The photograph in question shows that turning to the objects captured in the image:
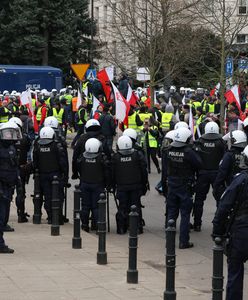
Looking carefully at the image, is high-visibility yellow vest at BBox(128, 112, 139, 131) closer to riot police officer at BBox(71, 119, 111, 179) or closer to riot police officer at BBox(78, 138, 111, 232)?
riot police officer at BBox(71, 119, 111, 179)

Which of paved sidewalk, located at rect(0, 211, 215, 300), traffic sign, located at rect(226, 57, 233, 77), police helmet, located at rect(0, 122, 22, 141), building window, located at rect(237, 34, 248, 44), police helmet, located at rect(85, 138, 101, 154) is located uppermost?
building window, located at rect(237, 34, 248, 44)

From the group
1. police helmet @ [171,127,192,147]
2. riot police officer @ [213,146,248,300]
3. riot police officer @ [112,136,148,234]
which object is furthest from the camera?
riot police officer @ [112,136,148,234]

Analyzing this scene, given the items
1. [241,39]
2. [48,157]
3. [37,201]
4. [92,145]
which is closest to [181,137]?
[92,145]

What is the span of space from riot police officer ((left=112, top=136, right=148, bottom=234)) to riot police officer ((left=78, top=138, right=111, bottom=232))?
17cm

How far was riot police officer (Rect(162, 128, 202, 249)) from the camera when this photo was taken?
573 inches

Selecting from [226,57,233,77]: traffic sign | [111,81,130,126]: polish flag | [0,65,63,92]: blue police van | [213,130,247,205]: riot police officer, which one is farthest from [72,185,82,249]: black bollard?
[0,65,63,92]: blue police van

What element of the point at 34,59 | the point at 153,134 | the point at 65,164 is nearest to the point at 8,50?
the point at 34,59

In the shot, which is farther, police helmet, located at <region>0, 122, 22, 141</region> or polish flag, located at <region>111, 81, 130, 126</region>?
polish flag, located at <region>111, 81, 130, 126</region>

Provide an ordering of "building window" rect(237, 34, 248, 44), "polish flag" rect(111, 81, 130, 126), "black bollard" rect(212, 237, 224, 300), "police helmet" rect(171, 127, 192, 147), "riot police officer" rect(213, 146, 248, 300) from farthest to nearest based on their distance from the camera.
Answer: "building window" rect(237, 34, 248, 44)
"polish flag" rect(111, 81, 130, 126)
"police helmet" rect(171, 127, 192, 147)
"riot police officer" rect(213, 146, 248, 300)
"black bollard" rect(212, 237, 224, 300)

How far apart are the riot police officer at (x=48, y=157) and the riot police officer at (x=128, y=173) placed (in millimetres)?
1152

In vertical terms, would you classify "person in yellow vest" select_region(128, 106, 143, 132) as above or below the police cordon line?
above

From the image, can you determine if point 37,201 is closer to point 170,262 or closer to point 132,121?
point 170,262

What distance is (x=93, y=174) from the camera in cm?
1575

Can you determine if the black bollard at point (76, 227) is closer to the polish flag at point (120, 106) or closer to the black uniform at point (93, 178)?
the black uniform at point (93, 178)
